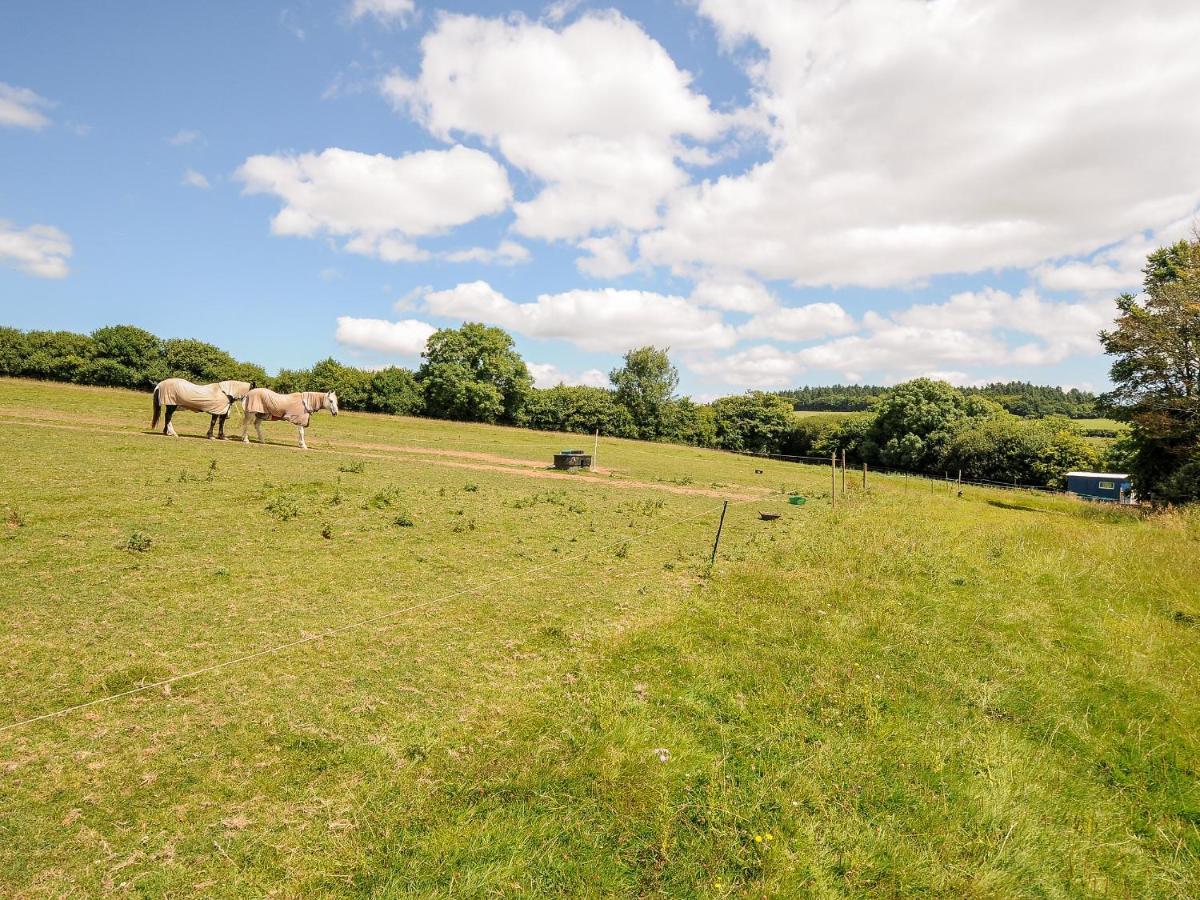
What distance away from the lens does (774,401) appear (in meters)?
101

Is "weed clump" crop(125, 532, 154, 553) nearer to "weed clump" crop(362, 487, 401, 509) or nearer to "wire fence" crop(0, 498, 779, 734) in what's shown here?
"wire fence" crop(0, 498, 779, 734)

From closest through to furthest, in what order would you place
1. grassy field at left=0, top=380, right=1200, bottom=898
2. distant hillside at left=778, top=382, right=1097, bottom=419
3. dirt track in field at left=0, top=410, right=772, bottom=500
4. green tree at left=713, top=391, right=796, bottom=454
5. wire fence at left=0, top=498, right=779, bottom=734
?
grassy field at left=0, top=380, right=1200, bottom=898, wire fence at left=0, top=498, right=779, bottom=734, dirt track in field at left=0, top=410, right=772, bottom=500, green tree at left=713, top=391, right=796, bottom=454, distant hillside at left=778, top=382, right=1097, bottom=419

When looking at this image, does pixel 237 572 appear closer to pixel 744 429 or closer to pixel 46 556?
pixel 46 556

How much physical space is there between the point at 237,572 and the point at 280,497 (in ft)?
17.4

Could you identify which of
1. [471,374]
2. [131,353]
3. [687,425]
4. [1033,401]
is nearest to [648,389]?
[687,425]

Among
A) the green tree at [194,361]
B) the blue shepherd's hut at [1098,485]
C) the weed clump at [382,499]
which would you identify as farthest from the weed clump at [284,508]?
the blue shepherd's hut at [1098,485]

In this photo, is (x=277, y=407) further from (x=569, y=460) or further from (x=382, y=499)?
(x=569, y=460)

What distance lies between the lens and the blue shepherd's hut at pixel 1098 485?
189 ft

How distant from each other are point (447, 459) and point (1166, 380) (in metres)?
41.4

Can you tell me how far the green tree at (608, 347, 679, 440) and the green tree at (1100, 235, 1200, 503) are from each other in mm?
64105

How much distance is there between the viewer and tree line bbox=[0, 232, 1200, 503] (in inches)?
1124

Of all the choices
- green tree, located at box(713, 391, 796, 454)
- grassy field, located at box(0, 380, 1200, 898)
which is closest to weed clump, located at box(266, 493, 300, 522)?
grassy field, located at box(0, 380, 1200, 898)

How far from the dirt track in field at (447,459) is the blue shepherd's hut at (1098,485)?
55185 mm

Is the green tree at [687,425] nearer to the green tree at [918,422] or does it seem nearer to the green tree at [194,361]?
the green tree at [918,422]
